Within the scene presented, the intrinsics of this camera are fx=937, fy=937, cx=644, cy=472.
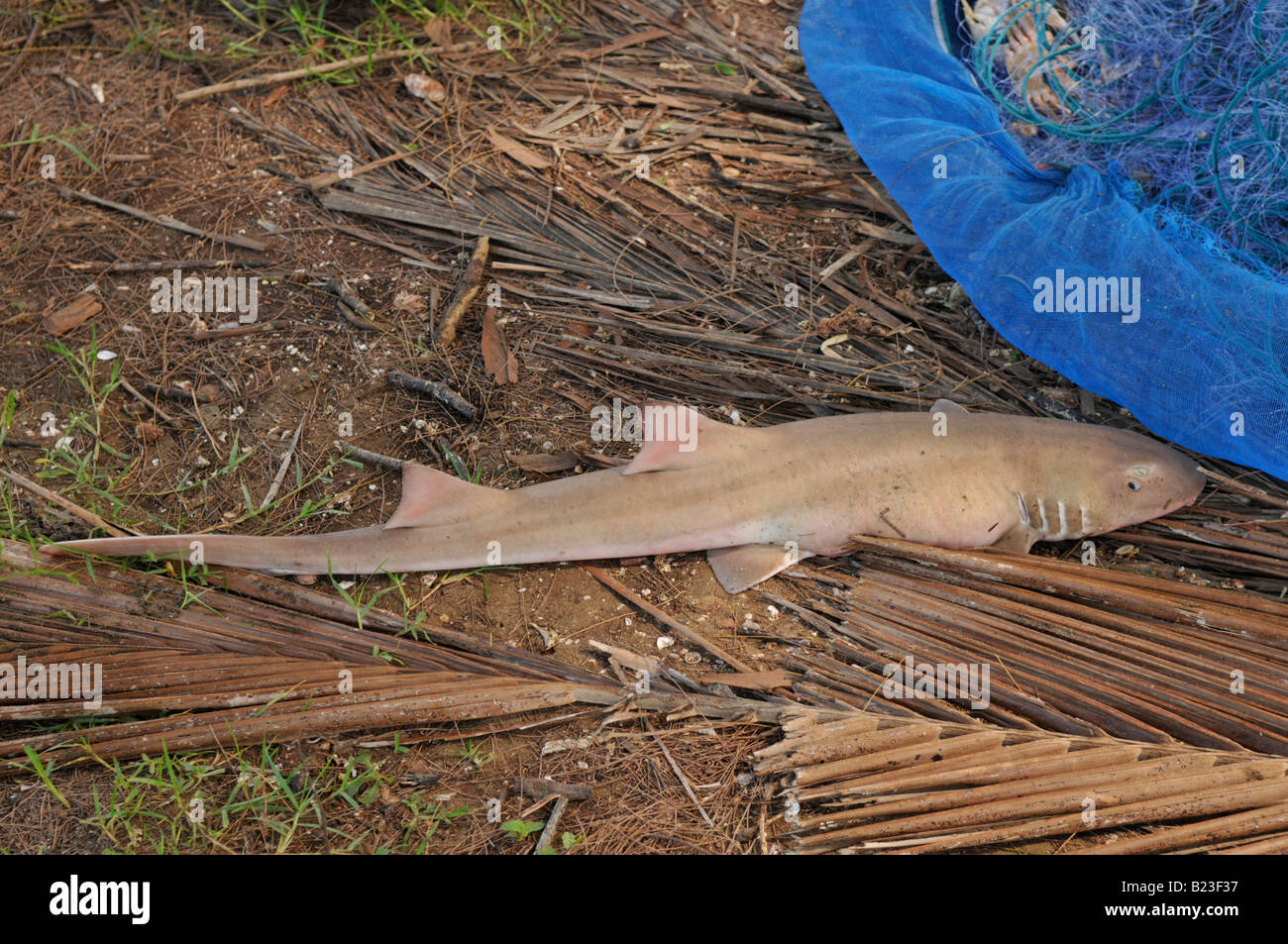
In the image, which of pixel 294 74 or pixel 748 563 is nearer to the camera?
pixel 748 563

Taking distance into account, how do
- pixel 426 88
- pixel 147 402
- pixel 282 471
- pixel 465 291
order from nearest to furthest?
pixel 282 471
pixel 147 402
pixel 465 291
pixel 426 88

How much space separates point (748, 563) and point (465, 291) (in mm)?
2137

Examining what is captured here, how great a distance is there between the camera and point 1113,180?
4.66m

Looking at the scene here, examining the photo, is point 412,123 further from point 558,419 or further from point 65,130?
point 558,419

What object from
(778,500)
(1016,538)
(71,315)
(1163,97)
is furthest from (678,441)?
(71,315)

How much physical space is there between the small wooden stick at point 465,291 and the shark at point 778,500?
110 centimetres

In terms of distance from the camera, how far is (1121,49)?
5.00 m

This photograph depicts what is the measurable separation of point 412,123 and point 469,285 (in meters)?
1.50

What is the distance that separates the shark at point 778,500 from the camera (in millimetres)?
3986

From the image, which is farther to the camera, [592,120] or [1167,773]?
A: [592,120]

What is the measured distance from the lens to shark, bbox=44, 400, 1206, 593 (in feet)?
13.1

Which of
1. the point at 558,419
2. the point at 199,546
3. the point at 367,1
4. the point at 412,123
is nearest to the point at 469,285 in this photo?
the point at 558,419

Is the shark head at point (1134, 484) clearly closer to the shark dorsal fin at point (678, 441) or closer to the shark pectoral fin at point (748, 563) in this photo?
the shark pectoral fin at point (748, 563)

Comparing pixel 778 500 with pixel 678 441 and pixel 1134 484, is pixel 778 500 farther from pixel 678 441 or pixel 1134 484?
pixel 1134 484
